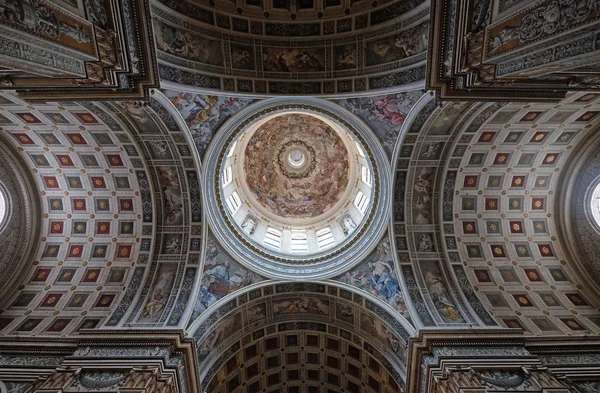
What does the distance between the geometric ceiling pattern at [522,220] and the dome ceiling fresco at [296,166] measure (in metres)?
9.29

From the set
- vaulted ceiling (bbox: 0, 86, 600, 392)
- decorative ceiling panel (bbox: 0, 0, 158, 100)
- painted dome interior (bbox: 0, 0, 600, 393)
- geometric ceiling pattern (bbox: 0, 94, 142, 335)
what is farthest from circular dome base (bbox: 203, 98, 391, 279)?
decorative ceiling panel (bbox: 0, 0, 158, 100)

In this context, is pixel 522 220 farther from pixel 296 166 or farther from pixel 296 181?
Result: pixel 296 166

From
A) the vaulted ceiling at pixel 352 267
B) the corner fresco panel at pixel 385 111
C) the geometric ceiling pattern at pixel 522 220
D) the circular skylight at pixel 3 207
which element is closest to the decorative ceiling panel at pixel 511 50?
the corner fresco panel at pixel 385 111

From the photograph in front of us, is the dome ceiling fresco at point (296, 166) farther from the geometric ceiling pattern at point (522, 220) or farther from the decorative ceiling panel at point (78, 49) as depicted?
the decorative ceiling panel at point (78, 49)

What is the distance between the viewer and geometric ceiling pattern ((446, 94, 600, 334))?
15.7m

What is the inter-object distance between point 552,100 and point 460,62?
129 inches

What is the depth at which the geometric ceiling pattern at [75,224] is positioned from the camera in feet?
50.9

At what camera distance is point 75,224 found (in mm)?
17594

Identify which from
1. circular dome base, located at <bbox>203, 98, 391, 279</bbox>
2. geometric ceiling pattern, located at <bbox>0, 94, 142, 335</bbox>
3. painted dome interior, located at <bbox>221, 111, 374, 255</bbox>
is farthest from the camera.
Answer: painted dome interior, located at <bbox>221, 111, 374, 255</bbox>

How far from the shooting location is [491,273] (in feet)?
56.7

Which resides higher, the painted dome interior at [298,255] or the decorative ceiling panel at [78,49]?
the decorative ceiling panel at [78,49]

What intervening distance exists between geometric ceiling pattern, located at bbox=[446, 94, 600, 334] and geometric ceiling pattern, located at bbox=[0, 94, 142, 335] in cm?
1640

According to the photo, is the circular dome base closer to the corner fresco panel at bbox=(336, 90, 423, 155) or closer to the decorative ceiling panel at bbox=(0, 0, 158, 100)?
the corner fresco panel at bbox=(336, 90, 423, 155)

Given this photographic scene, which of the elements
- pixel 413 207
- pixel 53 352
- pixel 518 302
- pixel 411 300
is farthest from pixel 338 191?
pixel 53 352
